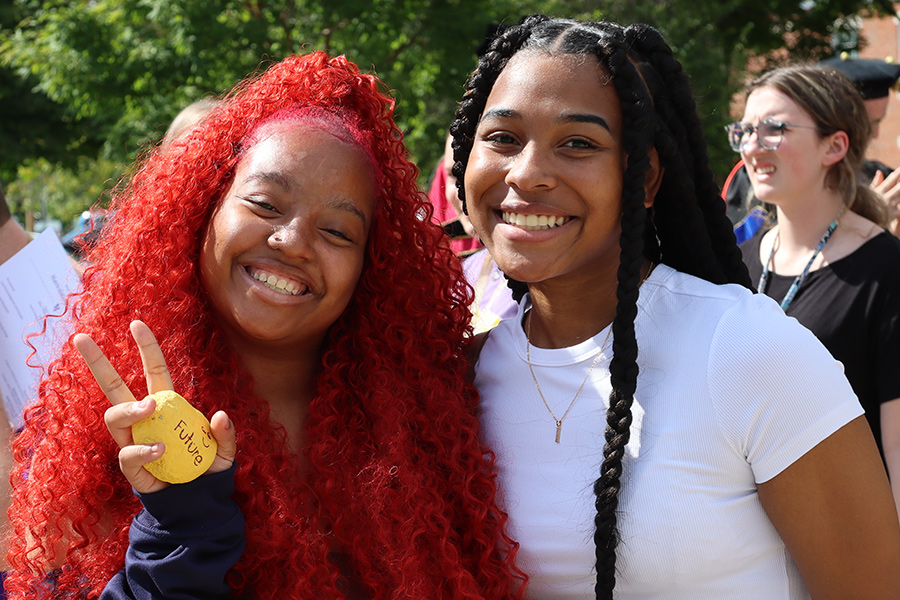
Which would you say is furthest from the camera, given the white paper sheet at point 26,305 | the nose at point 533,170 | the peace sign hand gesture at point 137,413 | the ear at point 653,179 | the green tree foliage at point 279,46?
the green tree foliage at point 279,46

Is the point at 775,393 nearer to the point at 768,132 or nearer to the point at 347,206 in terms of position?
the point at 347,206

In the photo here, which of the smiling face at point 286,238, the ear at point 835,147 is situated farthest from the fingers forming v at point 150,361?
the ear at point 835,147

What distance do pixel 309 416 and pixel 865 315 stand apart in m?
2.11

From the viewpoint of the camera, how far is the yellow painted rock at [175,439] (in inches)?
61.6

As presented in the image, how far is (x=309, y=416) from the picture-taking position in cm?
212

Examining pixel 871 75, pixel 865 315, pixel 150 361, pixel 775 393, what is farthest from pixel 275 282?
pixel 871 75

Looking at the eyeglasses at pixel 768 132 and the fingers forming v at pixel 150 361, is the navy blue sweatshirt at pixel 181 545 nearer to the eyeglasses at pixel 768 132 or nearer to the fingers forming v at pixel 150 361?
the fingers forming v at pixel 150 361

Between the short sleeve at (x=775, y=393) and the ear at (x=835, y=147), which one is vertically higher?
the short sleeve at (x=775, y=393)

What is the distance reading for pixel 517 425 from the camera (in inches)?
81.0

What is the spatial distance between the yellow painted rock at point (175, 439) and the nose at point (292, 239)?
457 mm

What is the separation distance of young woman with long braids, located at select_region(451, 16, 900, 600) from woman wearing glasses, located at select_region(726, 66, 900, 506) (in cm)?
116

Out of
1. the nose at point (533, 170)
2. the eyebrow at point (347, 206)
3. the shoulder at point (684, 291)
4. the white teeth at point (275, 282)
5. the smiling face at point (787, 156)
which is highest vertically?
the nose at point (533, 170)

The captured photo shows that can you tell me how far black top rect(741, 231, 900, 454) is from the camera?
3023 mm

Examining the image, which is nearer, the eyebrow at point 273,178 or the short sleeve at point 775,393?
the short sleeve at point 775,393
